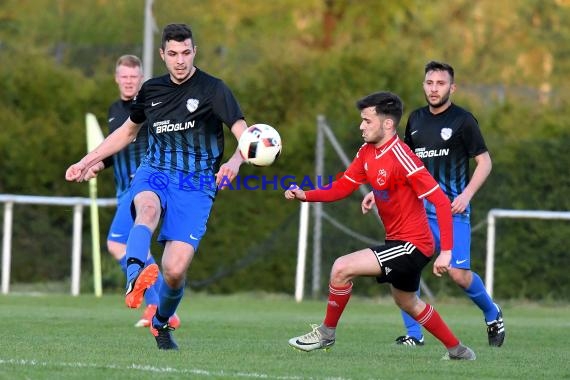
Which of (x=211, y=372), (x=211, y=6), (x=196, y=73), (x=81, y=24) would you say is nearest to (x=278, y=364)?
(x=211, y=372)

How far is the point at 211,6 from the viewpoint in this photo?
2864 centimetres

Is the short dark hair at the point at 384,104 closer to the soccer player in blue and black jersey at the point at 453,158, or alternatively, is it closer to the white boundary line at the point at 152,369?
the soccer player in blue and black jersey at the point at 453,158

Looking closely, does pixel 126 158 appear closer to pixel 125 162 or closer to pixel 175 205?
pixel 125 162

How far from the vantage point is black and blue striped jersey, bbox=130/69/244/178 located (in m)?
8.20

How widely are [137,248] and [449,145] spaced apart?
3.06 m

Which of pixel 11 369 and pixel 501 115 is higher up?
pixel 501 115

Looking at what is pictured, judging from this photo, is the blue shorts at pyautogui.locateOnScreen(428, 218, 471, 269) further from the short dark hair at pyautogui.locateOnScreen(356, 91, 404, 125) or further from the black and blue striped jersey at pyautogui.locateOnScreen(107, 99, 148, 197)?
the black and blue striped jersey at pyautogui.locateOnScreen(107, 99, 148, 197)

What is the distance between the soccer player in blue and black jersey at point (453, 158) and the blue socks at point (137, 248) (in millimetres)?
2756

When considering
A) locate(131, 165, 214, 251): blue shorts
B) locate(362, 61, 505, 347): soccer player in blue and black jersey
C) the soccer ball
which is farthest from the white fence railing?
the soccer ball

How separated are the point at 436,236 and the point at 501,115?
798cm

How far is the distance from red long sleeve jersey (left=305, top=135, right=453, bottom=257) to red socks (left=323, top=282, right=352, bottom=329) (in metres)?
0.47

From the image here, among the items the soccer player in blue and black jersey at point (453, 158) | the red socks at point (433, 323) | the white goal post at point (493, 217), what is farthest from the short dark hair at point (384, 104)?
the white goal post at point (493, 217)

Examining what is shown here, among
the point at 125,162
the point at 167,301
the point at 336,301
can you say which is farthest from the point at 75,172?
the point at 125,162

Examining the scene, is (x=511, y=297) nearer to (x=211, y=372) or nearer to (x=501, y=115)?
(x=501, y=115)
